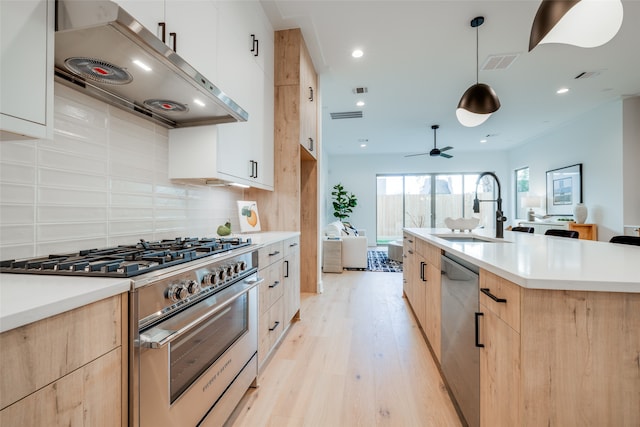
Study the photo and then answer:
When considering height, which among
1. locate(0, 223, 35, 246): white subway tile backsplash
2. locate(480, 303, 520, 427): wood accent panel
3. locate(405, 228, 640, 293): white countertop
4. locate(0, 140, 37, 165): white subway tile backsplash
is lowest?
locate(480, 303, 520, 427): wood accent panel

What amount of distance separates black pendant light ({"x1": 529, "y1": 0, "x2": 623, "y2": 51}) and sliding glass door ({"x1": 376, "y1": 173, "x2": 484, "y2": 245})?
7.32 meters

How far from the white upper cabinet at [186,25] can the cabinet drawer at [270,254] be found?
44.3 inches

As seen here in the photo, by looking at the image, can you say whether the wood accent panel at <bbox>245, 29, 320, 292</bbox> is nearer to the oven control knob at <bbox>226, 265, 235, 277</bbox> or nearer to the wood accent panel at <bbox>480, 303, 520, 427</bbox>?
the oven control knob at <bbox>226, 265, 235, 277</bbox>

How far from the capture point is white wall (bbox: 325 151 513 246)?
27.4 ft

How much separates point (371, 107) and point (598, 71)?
2.96 m

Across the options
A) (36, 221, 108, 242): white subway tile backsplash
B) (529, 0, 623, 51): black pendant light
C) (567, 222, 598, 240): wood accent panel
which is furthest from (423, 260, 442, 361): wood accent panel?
(567, 222, 598, 240): wood accent panel

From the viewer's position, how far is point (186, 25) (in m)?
1.48

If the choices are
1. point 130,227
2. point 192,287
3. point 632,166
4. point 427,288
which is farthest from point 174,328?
point 632,166

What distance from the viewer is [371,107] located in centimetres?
492

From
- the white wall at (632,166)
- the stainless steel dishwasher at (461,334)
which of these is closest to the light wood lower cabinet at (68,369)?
the stainless steel dishwasher at (461,334)

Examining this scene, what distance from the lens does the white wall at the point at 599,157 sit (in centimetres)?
448

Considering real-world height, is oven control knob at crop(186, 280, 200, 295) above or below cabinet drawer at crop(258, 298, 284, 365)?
above

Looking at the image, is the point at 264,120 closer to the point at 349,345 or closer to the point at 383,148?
the point at 349,345

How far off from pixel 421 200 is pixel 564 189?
3501mm
